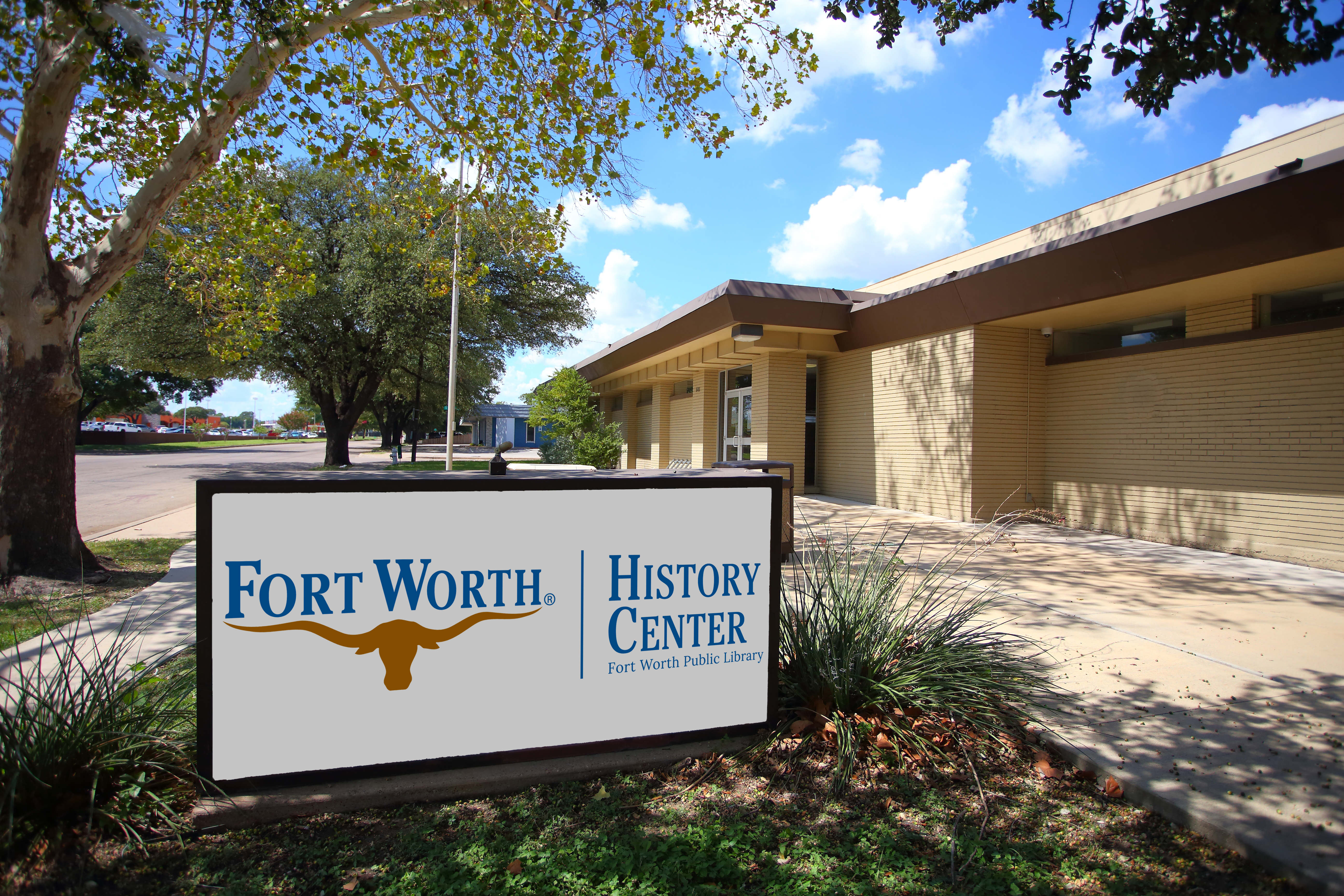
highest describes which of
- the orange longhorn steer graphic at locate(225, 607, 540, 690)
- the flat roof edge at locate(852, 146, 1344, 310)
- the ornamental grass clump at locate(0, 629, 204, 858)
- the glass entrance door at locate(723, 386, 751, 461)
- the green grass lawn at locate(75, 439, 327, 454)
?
the flat roof edge at locate(852, 146, 1344, 310)

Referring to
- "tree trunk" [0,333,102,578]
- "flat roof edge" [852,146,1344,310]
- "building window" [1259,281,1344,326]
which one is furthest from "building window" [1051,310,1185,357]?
"tree trunk" [0,333,102,578]

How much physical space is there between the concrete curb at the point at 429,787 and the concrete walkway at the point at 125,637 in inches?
32.2

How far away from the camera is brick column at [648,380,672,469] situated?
74.1 feet

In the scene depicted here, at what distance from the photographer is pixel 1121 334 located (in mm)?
10781

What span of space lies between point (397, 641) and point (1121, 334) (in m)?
11.9

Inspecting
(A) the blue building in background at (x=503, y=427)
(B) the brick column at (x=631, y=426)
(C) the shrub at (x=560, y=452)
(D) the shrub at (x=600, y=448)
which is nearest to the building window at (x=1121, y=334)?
(D) the shrub at (x=600, y=448)

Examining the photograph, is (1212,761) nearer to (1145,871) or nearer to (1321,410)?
(1145,871)

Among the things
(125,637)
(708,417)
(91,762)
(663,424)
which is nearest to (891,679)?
(91,762)

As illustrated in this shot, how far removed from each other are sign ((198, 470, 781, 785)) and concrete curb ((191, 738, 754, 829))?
100 mm

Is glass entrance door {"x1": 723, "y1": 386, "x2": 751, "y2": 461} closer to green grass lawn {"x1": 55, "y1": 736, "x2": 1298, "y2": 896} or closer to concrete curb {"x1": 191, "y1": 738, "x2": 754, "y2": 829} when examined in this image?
concrete curb {"x1": 191, "y1": 738, "x2": 754, "y2": 829}

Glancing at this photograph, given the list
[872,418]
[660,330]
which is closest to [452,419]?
[660,330]

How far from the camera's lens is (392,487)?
2.66m

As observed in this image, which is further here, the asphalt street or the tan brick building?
the asphalt street

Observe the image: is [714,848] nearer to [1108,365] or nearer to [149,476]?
[1108,365]
